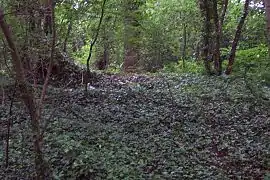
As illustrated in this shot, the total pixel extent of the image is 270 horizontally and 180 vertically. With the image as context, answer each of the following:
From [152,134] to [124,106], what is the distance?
1601 mm

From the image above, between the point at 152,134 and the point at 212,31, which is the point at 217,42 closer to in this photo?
the point at 212,31

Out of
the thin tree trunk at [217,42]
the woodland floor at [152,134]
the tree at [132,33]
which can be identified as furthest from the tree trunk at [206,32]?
the tree at [132,33]

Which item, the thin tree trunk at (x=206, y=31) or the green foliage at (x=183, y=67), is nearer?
the thin tree trunk at (x=206, y=31)

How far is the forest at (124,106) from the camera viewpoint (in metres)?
5.50

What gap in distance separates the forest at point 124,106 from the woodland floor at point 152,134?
0.02 m

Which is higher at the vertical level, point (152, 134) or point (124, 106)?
point (124, 106)

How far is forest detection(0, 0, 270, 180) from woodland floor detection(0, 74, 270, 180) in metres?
0.02

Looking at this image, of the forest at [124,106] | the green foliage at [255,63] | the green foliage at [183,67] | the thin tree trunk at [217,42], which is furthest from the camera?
the green foliage at [183,67]

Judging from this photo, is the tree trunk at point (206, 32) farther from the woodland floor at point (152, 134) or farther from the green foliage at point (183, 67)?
the woodland floor at point (152, 134)

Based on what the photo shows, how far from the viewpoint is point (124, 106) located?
8.48 metres

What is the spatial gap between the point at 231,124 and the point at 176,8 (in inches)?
246

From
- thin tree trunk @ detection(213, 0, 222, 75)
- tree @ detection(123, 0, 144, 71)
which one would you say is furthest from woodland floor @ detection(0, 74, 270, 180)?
tree @ detection(123, 0, 144, 71)

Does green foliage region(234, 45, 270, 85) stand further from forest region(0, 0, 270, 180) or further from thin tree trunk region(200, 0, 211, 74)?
thin tree trunk region(200, 0, 211, 74)

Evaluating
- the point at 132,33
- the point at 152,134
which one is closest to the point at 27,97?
the point at 152,134
